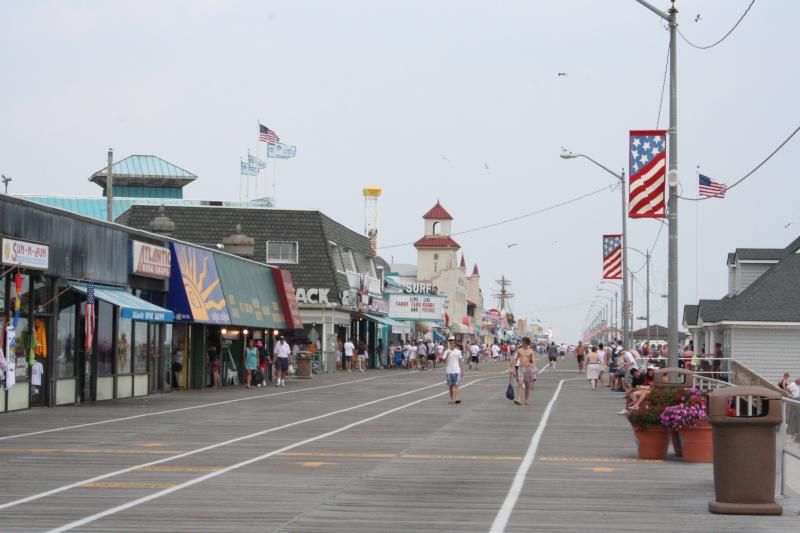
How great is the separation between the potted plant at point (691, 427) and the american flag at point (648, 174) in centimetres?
795

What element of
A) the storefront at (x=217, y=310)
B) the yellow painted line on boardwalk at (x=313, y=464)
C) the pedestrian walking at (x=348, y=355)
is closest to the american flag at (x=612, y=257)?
the storefront at (x=217, y=310)

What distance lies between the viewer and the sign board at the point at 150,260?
35.2 metres

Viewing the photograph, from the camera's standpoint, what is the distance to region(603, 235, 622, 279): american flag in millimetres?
51250

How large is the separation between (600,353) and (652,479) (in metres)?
36.7

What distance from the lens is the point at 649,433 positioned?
59.4 ft

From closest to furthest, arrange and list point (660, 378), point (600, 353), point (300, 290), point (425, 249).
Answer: point (660, 378)
point (600, 353)
point (300, 290)
point (425, 249)

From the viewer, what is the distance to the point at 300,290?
64.9 metres

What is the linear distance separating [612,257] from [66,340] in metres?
26.9

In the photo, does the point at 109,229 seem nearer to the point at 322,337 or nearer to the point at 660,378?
the point at 660,378

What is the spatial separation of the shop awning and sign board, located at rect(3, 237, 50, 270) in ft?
6.77

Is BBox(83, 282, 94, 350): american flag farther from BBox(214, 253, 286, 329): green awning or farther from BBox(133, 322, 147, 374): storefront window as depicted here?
BBox(214, 253, 286, 329): green awning

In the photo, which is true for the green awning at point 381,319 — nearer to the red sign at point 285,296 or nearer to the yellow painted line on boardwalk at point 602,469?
the red sign at point 285,296

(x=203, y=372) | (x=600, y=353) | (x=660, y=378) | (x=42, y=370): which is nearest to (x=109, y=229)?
(x=42, y=370)

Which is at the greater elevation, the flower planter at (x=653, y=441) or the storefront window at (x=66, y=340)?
the storefront window at (x=66, y=340)
